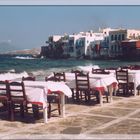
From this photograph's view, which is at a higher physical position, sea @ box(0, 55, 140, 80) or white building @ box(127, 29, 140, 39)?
white building @ box(127, 29, 140, 39)

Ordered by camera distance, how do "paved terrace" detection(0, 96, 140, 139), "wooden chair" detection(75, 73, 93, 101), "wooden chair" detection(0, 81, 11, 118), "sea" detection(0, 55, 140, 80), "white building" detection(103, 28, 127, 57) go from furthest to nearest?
"white building" detection(103, 28, 127, 57) < "sea" detection(0, 55, 140, 80) < "wooden chair" detection(75, 73, 93, 101) < "wooden chair" detection(0, 81, 11, 118) < "paved terrace" detection(0, 96, 140, 139)

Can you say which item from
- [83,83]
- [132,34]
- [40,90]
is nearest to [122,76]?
[83,83]

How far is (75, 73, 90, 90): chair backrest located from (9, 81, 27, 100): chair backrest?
306 cm

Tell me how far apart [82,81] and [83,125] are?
12.2 feet

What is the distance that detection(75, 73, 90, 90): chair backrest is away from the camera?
12.5m

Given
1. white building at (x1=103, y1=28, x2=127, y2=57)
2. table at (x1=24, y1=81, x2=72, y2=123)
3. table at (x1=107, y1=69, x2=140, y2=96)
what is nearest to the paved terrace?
table at (x1=24, y1=81, x2=72, y2=123)

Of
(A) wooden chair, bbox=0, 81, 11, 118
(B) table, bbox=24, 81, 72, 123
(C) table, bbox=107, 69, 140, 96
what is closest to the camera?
(B) table, bbox=24, 81, 72, 123

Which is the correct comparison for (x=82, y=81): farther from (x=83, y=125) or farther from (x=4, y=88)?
(x=83, y=125)

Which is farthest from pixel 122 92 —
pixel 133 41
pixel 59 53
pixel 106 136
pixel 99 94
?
pixel 59 53

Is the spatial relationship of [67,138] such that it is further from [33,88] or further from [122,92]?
[122,92]

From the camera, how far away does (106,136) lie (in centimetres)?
773

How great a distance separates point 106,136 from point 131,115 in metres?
2.79

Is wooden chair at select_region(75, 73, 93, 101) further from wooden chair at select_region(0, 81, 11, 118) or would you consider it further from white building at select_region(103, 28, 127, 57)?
white building at select_region(103, 28, 127, 57)

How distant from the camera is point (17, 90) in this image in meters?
9.77
